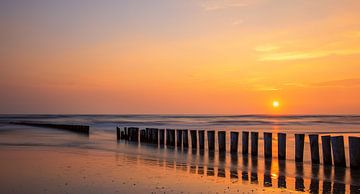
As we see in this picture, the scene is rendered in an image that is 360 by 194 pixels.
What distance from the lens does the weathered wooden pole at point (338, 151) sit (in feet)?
50.7

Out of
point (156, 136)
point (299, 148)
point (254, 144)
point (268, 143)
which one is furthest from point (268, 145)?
point (156, 136)

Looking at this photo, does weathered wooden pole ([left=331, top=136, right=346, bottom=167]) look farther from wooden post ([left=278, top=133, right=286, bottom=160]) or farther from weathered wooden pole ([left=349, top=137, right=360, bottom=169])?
wooden post ([left=278, top=133, right=286, bottom=160])

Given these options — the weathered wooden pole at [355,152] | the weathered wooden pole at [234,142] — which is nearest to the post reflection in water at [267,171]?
the weathered wooden pole at [355,152]

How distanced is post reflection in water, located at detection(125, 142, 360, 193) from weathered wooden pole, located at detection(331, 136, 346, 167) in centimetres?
34

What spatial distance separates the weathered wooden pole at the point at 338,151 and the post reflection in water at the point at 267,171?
1.10 feet

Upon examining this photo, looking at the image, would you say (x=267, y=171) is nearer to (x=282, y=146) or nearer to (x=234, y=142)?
(x=282, y=146)

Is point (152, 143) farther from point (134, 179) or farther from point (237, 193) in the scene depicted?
point (237, 193)

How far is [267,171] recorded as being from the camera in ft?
47.4

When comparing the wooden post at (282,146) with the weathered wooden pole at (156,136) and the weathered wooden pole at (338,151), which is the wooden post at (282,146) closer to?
the weathered wooden pole at (338,151)

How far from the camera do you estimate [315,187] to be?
1116cm

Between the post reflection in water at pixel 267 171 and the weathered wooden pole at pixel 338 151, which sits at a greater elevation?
the weathered wooden pole at pixel 338 151

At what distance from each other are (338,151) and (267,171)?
3.02 metres

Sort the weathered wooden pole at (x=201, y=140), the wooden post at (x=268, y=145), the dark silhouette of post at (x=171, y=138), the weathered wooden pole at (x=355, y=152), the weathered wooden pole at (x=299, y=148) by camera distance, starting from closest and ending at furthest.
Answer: the weathered wooden pole at (x=355, y=152), the weathered wooden pole at (x=299, y=148), the wooden post at (x=268, y=145), the weathered wooden pole at (x=201, y=140), the dark silhouette of post at (x=171, y=138)

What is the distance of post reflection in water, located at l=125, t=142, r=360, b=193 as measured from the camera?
37.9 feet
